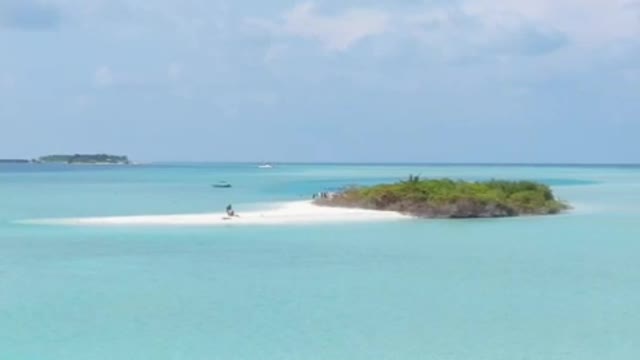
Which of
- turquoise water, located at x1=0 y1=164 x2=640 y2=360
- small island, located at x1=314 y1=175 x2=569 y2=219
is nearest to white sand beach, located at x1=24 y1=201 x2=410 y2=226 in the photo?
small island, located at x1=314 y1=175 x2=569 y2=219

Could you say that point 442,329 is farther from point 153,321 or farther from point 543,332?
point 153,321

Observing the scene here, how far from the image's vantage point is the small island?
51.6m

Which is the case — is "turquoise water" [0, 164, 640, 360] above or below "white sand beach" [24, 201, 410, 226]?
below

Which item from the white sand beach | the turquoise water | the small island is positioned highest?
the small island

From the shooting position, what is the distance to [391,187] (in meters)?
54.5

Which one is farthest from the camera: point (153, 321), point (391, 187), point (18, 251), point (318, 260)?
point (391, 187)

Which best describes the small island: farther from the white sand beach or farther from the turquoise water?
the turquoise water

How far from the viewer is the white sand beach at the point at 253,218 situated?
47.1 meters

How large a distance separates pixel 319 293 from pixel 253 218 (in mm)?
24202

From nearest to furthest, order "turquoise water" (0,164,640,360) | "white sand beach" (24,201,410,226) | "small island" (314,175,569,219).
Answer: "turquoise water" (0,164,640,360), "white sand beach" (24,201,410,226), "small island" (314,175,569,219)

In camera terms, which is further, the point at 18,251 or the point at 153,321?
the point at 18,251

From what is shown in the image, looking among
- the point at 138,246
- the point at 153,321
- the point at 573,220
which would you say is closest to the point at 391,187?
the point at 573,220

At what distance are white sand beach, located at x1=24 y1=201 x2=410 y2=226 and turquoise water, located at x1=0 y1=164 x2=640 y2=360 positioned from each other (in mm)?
3524

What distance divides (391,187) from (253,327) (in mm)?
34631
